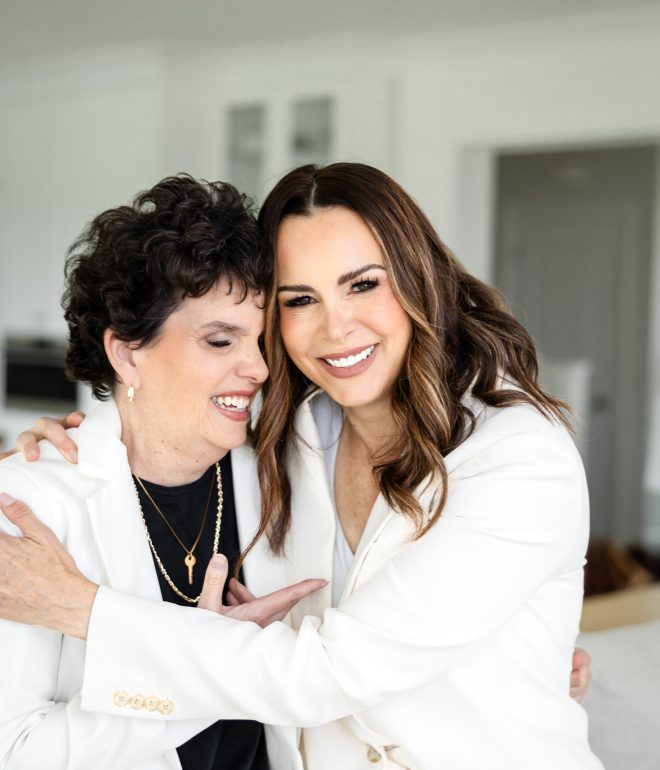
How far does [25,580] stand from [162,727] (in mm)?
302

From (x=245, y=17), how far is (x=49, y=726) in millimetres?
4104

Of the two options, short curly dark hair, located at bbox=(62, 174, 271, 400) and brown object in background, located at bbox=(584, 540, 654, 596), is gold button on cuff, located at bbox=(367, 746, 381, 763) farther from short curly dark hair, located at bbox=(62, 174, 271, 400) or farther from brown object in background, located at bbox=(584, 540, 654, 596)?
brown object in background, located at bbox=(584, 540, 654, 596)

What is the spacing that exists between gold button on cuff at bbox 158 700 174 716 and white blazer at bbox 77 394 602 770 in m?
0.02

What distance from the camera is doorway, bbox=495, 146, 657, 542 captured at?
6.01m

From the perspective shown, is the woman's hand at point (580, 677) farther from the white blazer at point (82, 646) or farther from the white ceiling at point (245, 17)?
the white ceiling at point (245, 17)

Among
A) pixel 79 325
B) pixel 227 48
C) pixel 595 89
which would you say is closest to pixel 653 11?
pixel 595 89

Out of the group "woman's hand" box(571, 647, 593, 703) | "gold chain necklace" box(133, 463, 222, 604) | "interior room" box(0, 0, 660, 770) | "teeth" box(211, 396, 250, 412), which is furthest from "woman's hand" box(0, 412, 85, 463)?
"interior room" box(0, 0, 660, 770)

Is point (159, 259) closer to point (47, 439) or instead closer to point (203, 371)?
point (203, 371)

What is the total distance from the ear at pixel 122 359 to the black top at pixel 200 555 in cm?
19

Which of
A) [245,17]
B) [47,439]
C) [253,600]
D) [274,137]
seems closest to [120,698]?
[253,600]

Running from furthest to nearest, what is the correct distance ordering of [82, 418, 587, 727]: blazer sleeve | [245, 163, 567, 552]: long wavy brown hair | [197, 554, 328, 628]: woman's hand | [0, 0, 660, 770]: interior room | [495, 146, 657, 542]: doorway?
1. [495, 146, 657, 542]: doorway
2. [0, 0, 660, 770]: interior room
3. [245, 163, 567, 552]: long wavy brown hair
4. [197, 554, 328, 628]: woman's hand
5. [82, 418, 587, 727]: blazer sleeve

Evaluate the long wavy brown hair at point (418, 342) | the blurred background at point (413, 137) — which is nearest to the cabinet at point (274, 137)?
the blurred background at point (413, 137)

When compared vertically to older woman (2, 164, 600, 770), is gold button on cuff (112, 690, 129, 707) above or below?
below

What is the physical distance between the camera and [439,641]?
125 centimetres
